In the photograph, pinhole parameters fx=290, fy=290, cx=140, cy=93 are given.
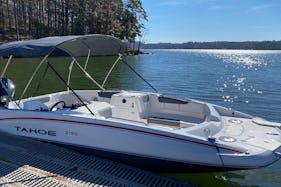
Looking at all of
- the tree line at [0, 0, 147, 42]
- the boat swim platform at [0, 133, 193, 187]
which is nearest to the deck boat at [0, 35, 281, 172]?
the boat swim platform at [0, 133, 193, 187]

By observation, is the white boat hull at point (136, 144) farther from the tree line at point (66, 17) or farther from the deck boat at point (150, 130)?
the tree line at point (66, 17)

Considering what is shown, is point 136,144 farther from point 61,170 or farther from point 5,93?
point 5,93

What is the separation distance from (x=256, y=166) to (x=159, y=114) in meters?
2.80

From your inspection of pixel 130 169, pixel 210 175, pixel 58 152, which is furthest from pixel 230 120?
pixel 58 152

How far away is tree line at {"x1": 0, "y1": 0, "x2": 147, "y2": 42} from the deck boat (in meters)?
49.1

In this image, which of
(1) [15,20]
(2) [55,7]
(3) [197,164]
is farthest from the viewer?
(2) [55,7]

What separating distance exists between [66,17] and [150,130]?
55.6m

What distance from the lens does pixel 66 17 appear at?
55.8 metres

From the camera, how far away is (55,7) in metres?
56.2

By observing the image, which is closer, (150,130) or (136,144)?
(150,130)

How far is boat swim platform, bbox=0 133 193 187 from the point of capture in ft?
13.7

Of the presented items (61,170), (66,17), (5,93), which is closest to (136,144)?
(61,170)

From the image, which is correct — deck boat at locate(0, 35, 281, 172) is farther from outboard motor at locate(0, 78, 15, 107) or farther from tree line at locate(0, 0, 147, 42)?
tree line at locate(0, 0, 147, 42)

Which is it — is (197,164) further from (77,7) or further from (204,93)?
(77,7)
